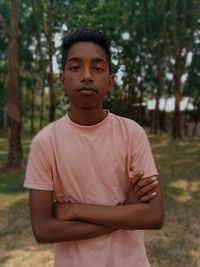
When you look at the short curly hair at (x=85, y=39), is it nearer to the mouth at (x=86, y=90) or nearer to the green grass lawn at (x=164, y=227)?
the mouth at (x=86, y=90)

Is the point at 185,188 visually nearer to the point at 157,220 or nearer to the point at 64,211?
the point at 157,220

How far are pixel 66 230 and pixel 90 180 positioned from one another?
222mm

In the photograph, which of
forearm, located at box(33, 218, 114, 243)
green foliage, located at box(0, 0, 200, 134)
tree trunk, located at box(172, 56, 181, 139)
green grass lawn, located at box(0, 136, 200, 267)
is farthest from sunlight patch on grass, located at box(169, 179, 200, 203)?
tree trunk, located at box(172, 56, 181, 139)

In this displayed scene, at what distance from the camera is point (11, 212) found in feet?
20.9

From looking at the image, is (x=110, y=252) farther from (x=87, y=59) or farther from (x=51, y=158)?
(x=87, y=59)

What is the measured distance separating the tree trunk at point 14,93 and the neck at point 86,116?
7.29 metres

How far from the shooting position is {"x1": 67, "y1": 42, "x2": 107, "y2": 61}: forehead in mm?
1659

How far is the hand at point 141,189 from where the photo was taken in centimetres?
165

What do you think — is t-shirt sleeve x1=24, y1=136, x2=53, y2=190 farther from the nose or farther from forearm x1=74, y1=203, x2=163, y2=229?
the nose

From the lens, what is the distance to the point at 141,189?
1.66 metres

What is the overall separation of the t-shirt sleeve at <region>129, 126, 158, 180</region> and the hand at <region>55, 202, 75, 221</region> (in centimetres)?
29

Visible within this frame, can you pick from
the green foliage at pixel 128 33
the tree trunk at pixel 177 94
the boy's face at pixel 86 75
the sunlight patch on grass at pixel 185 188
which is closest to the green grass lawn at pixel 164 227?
the sunlight patch on grass at pixel 185 188

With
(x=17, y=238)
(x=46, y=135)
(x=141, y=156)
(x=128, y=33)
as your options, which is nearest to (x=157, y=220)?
(x=141, y=156)

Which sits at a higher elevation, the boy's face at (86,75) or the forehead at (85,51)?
the forehead at (85,51)
